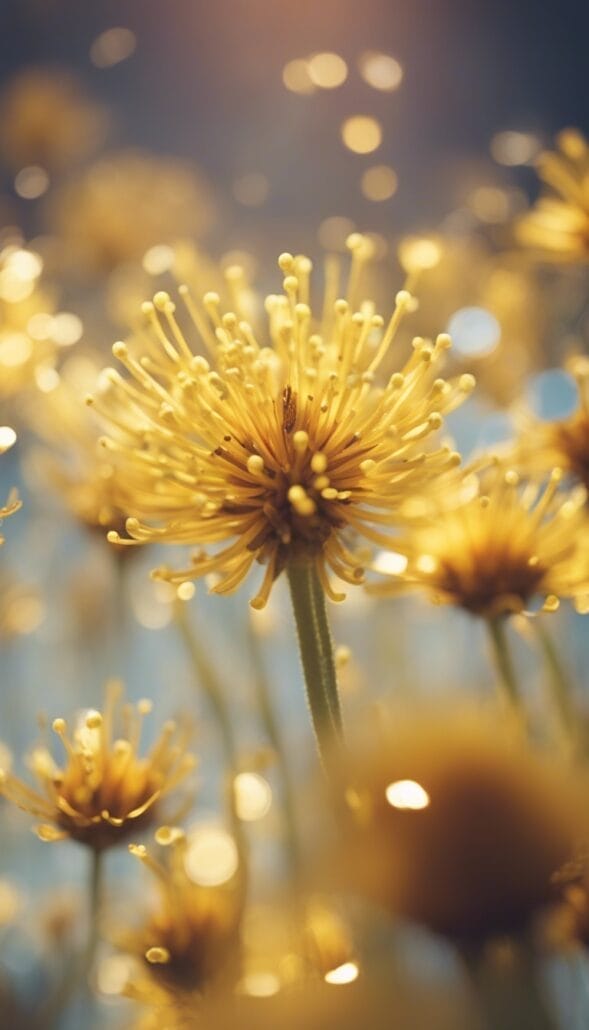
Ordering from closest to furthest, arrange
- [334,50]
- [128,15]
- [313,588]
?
1. [313,588]
2. [334,50]
3. [128,15]

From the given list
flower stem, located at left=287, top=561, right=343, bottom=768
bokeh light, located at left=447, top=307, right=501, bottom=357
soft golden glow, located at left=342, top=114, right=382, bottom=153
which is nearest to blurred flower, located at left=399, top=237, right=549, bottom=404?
bokeh light, located at left=447, top=307, right=501, bottom=357

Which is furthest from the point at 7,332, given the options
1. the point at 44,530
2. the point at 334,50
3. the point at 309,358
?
the point at 334,50

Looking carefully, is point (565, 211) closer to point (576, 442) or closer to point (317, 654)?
point (576, 442)

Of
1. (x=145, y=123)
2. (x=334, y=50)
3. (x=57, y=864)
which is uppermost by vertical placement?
(x=145, y=123)

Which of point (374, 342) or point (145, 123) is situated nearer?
point (374, 342)

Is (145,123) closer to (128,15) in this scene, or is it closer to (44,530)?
(128,15)

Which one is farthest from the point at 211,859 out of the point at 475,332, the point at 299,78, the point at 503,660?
the point at 299,78

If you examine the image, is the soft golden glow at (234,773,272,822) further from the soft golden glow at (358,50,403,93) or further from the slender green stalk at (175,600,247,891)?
the soft golden glow at (358,50,403,93)
